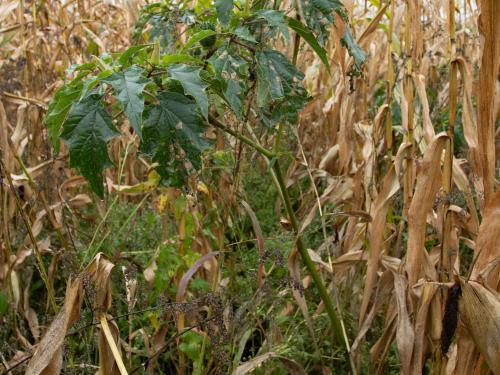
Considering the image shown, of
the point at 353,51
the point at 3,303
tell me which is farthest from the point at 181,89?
the point at 3,303

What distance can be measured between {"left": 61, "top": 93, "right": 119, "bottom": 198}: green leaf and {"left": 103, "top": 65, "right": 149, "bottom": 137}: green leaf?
0.23 ft

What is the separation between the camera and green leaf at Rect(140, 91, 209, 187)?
105 cm

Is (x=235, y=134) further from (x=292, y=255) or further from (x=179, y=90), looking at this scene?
(x=292, y=255)

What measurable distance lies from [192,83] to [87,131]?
20 centimetres

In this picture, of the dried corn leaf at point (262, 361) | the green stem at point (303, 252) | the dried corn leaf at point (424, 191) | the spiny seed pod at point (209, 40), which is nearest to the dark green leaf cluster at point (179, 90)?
the spiny seed pod at point (209, 40)

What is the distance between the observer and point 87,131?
1.03 meters

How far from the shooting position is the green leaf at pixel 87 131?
1.03 m

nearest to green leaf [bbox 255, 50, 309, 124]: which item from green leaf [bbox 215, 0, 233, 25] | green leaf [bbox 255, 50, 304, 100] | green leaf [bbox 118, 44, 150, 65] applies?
green leaf [bbox 255, 50, 304, 100]

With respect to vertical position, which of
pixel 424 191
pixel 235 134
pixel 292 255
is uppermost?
pixel 235 134

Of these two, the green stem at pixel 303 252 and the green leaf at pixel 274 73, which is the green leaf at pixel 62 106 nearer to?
the green leaf at pixel 274 73

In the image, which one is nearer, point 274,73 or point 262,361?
point 274,73

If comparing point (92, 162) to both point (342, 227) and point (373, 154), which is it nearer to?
point (373, 154)

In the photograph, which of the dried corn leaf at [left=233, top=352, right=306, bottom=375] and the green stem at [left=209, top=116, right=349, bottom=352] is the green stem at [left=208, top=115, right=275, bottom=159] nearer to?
the green stem at [left=209, top=116, right=349, bottom=352]

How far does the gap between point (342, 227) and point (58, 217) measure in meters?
0.89
